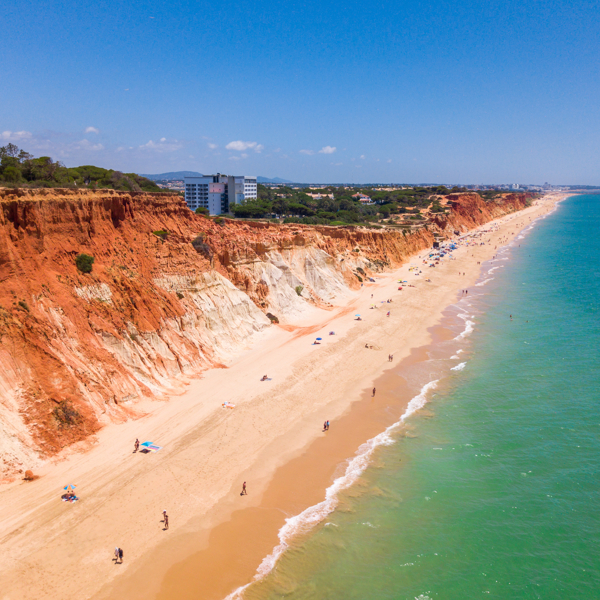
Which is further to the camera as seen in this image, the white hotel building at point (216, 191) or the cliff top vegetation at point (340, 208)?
the white hotel building at point (216, 191)

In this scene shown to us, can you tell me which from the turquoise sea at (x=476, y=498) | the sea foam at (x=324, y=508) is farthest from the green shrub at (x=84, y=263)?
the turquoise sea at (x=476, y=498)

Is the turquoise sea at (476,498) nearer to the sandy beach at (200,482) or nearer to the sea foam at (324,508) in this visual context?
A: the sea foam at (324,508)

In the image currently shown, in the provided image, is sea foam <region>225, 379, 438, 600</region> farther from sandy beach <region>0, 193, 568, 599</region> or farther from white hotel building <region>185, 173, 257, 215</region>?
white hotel building <region>185, 173, 257, 215</region>

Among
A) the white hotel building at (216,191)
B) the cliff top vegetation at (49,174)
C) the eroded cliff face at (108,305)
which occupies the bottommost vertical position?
the eroded cliff face at (108,305)

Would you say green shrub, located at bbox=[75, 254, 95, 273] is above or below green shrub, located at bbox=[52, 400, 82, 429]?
above

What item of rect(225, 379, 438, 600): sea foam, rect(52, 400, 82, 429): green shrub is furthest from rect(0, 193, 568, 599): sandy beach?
rect(52, 400, 82, 429): green shrub

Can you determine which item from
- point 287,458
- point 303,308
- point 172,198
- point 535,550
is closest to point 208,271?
point 172,198
